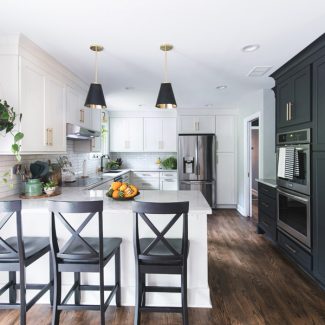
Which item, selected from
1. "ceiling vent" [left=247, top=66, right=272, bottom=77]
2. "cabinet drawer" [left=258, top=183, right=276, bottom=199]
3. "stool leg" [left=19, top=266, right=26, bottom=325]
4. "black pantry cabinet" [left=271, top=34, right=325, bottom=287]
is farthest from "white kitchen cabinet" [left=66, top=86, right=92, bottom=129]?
"cabinet drawer" [left=258, top=183, right=276, bottom=199]

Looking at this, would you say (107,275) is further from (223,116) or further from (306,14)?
(223,116)

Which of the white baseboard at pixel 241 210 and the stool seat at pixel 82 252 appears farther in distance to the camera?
the white baseboard at pixel 241 210

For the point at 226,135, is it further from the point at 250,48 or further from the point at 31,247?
the point at 31,247

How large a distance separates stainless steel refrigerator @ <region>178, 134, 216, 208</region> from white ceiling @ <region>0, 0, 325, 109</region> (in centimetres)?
233

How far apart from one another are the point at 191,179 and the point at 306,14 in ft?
13.5

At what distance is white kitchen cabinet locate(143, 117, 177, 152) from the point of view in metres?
6.30

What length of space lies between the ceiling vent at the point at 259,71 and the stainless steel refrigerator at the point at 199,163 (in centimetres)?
237

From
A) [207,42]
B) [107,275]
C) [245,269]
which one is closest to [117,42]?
[207,42]

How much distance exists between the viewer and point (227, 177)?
590cm

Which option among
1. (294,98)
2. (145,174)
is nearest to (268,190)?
(294,98)

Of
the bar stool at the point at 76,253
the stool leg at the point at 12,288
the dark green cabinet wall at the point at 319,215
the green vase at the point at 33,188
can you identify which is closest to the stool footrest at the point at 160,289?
the bar stool at the point at 76,253

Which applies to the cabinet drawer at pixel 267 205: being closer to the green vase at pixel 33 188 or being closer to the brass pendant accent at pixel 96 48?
the brass pendant accent at pixel 96 48

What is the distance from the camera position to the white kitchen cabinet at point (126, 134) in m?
6.30

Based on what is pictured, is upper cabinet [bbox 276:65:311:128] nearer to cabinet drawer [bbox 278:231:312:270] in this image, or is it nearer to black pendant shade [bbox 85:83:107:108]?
cabinet drawer [bbox 278:231:312:270]
